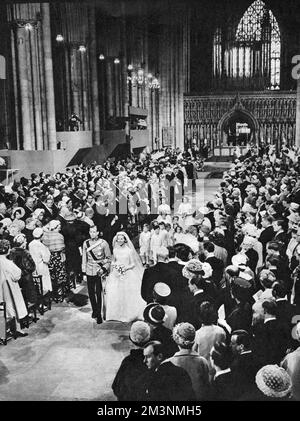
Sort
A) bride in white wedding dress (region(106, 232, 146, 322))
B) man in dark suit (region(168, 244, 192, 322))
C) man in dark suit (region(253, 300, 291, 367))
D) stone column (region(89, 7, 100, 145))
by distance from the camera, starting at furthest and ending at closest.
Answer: stone column (region(89, 7, 100, 145)) < bride in white wedding dress (region(106, 232, 146, 322)) < man in dark suit (region(168, 244, 192, 322)) < man in dark suit (region(253, 300, 291, 367))

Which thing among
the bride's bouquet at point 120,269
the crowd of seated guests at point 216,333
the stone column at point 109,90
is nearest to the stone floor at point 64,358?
the bride's bouquet at point 120,269

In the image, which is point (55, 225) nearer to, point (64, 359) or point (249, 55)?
point (64, 359)

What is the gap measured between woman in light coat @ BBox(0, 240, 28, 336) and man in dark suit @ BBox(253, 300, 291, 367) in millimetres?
3932

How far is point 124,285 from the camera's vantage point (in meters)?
8.26

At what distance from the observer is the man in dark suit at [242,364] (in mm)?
4473

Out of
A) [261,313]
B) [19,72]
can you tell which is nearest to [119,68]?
[19,72]

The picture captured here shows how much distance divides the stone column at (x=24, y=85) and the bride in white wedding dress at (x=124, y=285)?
12.5 metres

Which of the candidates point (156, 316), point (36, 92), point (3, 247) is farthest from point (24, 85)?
point (156, 316)

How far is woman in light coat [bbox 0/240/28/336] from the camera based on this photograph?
7.53 metres

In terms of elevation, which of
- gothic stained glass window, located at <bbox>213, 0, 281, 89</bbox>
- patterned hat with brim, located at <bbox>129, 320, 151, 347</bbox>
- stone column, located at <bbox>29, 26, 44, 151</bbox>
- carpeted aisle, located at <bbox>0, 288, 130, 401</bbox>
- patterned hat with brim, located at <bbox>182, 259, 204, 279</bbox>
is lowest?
carpeted aisle, located at <bbox>0, 288, 130, 401</bbox>

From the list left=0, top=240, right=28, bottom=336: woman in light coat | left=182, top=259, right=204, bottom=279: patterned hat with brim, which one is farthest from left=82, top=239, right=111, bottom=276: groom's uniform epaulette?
left=182, top=259, right=204, bottom=279: patterned hat with brim

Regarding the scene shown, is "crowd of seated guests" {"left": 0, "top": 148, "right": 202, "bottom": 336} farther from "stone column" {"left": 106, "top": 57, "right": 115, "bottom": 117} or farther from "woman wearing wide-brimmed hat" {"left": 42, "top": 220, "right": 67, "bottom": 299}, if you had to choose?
"stone column" {"left": 106, "top": 57, "right": 115, "bottom": 117}

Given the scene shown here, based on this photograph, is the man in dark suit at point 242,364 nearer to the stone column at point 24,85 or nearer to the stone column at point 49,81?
the stone column at point 24,85

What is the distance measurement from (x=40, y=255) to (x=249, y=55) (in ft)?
122
